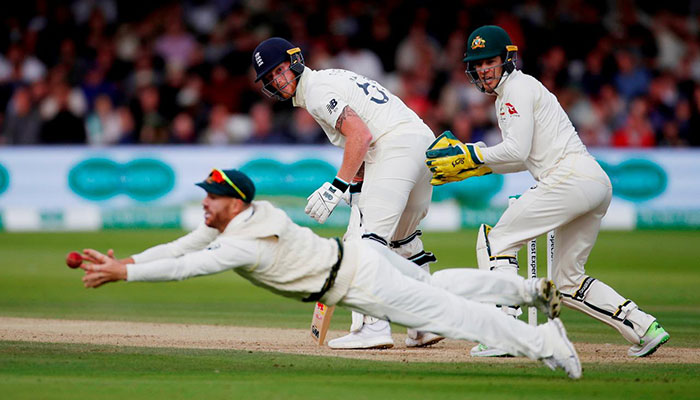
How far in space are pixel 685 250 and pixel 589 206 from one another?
8509 mm

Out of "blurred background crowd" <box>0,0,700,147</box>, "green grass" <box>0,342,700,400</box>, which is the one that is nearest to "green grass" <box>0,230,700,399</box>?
"green grass" <box>0,342,700,400</box>

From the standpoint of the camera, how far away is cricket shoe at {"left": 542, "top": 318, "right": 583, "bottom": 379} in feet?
18.8

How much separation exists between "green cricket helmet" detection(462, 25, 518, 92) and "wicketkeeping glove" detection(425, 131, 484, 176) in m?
0.48

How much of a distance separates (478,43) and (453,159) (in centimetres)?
81

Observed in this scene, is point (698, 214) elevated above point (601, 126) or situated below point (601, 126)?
below

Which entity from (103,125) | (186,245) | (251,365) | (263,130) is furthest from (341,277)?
(103,125)

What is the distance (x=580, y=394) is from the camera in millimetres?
5402

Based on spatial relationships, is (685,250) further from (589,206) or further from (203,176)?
(589,206)

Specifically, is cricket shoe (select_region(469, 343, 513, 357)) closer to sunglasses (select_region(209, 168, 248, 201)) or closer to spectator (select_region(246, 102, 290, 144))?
sunglasses (select_region(209, 168, 248, 201))

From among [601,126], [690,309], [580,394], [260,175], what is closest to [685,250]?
[601,126]

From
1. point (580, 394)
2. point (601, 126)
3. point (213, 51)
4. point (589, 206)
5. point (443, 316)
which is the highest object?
point (213, 51)

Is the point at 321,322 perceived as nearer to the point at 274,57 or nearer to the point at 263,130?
the point at 274,57

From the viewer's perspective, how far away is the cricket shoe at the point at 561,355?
5.73m

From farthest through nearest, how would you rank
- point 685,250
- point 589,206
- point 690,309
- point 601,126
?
point 601,126 → point 685,250 → point 690,309 → point 589,206
